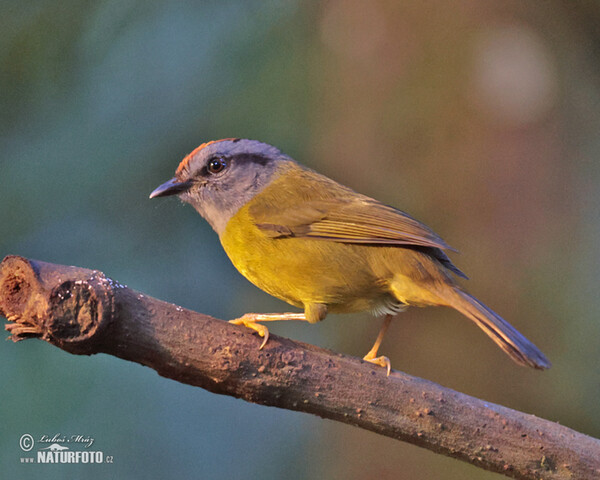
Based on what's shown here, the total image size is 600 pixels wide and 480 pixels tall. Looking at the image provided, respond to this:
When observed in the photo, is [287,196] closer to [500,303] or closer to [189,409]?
[500,303]

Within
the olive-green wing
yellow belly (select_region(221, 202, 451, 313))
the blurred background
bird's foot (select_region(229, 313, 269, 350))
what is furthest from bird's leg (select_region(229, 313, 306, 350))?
the blurred background

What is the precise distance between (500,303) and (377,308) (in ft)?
4.60

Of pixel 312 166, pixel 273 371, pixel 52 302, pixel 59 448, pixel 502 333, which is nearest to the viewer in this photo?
pixel 52 302

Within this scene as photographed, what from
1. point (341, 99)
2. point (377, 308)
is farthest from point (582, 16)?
point (377, 308)

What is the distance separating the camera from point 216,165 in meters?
3.46

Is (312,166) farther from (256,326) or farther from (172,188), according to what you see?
(256,326)

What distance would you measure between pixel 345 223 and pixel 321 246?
154 mm

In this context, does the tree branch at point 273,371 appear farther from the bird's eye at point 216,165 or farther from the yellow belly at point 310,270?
the bird's eye at point 216,165

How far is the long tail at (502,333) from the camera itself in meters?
2.41

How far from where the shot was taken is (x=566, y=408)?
4512 millimetres
